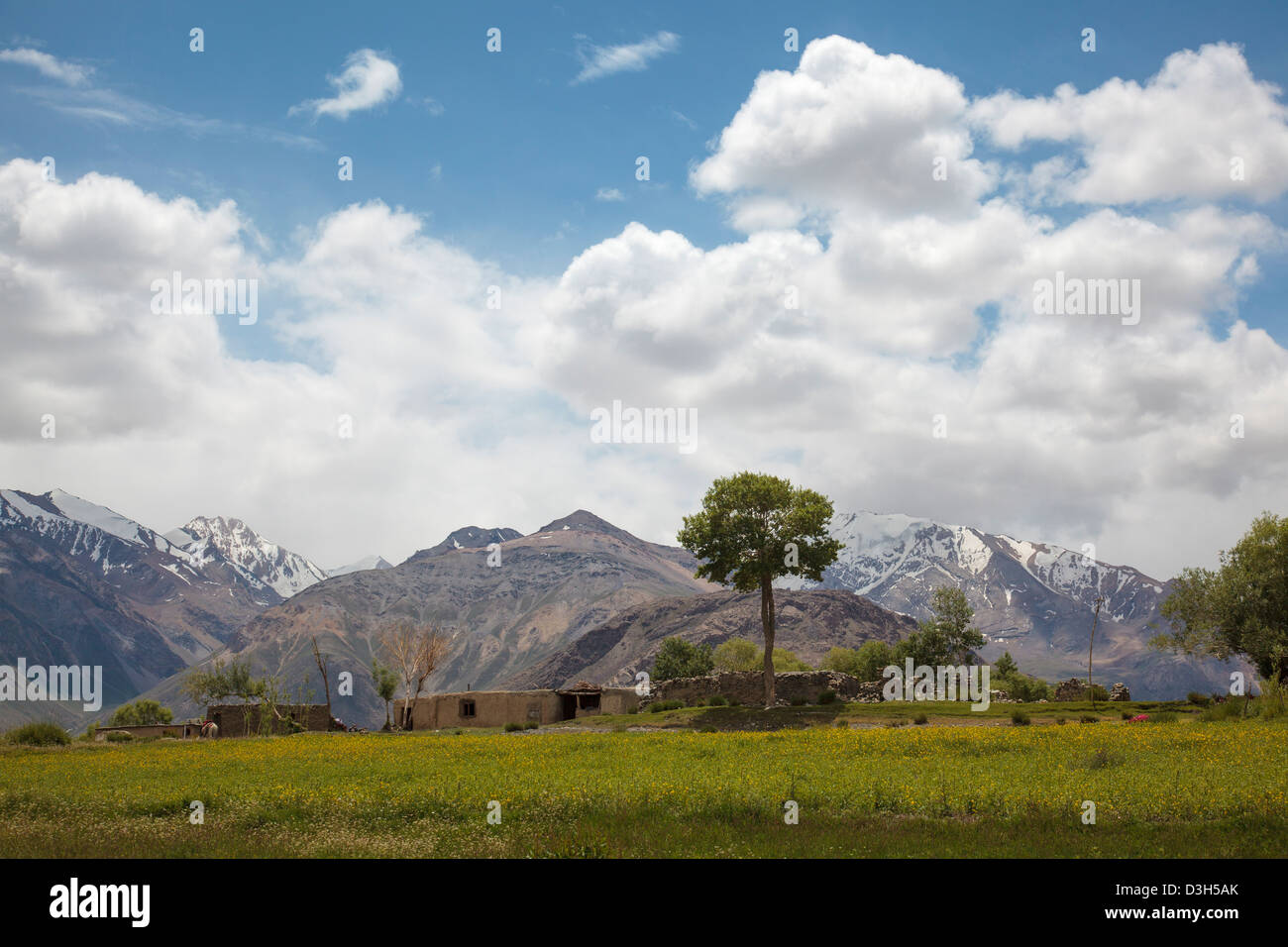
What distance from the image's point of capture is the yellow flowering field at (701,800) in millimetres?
19438

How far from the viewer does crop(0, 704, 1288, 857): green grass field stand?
19109 mm

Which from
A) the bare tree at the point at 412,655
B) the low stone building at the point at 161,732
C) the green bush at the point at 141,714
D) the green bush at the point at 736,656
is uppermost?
the bare tree at the point at 412,655

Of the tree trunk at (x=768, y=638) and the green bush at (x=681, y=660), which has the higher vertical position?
the tree trunk at (x=768, y=638)

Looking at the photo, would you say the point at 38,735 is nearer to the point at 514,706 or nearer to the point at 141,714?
the point at 514,706

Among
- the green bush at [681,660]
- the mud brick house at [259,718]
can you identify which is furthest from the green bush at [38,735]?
the green bush at [681,660]

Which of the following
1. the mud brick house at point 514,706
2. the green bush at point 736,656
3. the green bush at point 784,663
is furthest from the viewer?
the green bush at point 736,656

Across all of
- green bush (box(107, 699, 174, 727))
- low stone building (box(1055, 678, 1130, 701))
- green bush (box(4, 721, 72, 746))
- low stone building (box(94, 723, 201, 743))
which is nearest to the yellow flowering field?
green bush (box(4, 721, 72, 746))

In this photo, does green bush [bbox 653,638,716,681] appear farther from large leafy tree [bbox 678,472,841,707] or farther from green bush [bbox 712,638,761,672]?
large leafy tree [bbox 678,472,841,707]

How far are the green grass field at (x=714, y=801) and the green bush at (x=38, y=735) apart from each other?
3024cm

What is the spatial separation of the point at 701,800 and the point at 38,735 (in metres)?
59.0

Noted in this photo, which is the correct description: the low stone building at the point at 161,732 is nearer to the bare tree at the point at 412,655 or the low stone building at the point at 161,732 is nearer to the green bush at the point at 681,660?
the bare tree at the point at 412,655
